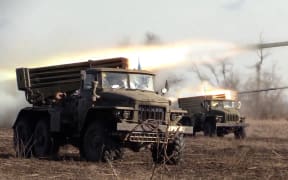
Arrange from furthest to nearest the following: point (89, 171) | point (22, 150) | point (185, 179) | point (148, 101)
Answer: point (22, 150) → point (148, 101) → point (89, 171) → point (185, 179)

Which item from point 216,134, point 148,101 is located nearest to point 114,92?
point 148,101

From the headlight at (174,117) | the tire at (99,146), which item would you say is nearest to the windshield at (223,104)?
the headlight at (174,117)

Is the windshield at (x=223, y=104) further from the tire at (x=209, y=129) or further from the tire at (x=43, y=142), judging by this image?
the tire at (x=43, y=142)

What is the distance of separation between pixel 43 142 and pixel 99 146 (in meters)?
3.11

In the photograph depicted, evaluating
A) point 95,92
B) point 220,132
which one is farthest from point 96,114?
point 220,132

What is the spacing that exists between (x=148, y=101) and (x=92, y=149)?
1.83 metres

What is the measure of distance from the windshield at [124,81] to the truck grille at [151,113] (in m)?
1.07

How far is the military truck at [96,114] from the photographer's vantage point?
50.2ft

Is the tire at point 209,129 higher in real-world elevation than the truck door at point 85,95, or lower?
lower

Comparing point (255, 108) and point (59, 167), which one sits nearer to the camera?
point (59, 167)

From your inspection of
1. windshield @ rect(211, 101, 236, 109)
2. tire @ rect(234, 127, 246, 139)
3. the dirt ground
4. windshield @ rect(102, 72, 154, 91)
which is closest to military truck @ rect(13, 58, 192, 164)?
windshield @ rect(102, 72, 154, 91)

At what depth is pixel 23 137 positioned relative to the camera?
1891 centimetres

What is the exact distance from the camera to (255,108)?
79.8 metres

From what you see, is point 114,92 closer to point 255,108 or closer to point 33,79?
point 33,79
